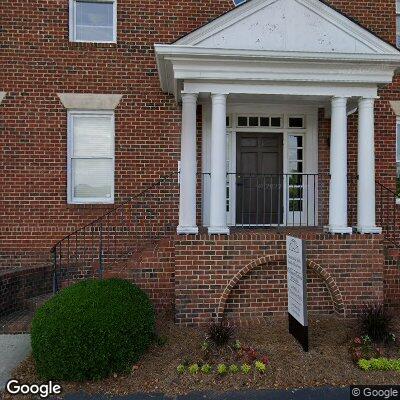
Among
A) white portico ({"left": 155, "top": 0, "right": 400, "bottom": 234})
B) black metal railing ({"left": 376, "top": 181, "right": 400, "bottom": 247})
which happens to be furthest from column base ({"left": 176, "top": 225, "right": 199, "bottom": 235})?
black metal railing ({"left": 376, "top": 181, "right": 400, "bottom": 247})

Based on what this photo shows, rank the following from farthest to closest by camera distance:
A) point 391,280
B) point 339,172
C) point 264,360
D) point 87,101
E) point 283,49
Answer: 1. point 87,101
2. point 391,280
3. point 339,172
4. point 283,49
5. point 264,360

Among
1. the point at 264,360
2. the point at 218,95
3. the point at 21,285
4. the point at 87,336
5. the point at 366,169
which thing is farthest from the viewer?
the point at 21,285

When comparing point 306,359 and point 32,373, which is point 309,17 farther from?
point 32,373

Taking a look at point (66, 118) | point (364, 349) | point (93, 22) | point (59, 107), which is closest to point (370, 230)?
point (364, 349)

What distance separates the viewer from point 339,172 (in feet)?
20.5

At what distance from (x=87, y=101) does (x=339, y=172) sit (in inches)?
190

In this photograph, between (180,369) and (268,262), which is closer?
(180,369)

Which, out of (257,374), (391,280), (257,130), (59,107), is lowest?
(257,374)

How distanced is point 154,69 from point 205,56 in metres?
2.25

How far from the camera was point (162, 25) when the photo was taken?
788cm

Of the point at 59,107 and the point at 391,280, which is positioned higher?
the point at 59,107

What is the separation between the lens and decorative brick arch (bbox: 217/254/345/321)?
598cm

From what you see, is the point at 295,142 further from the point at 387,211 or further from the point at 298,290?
the point at 298,290

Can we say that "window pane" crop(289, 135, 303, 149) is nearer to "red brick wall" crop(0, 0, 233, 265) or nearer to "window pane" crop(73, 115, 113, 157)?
"red brick wall" crop(0, 0, 233, 265)
